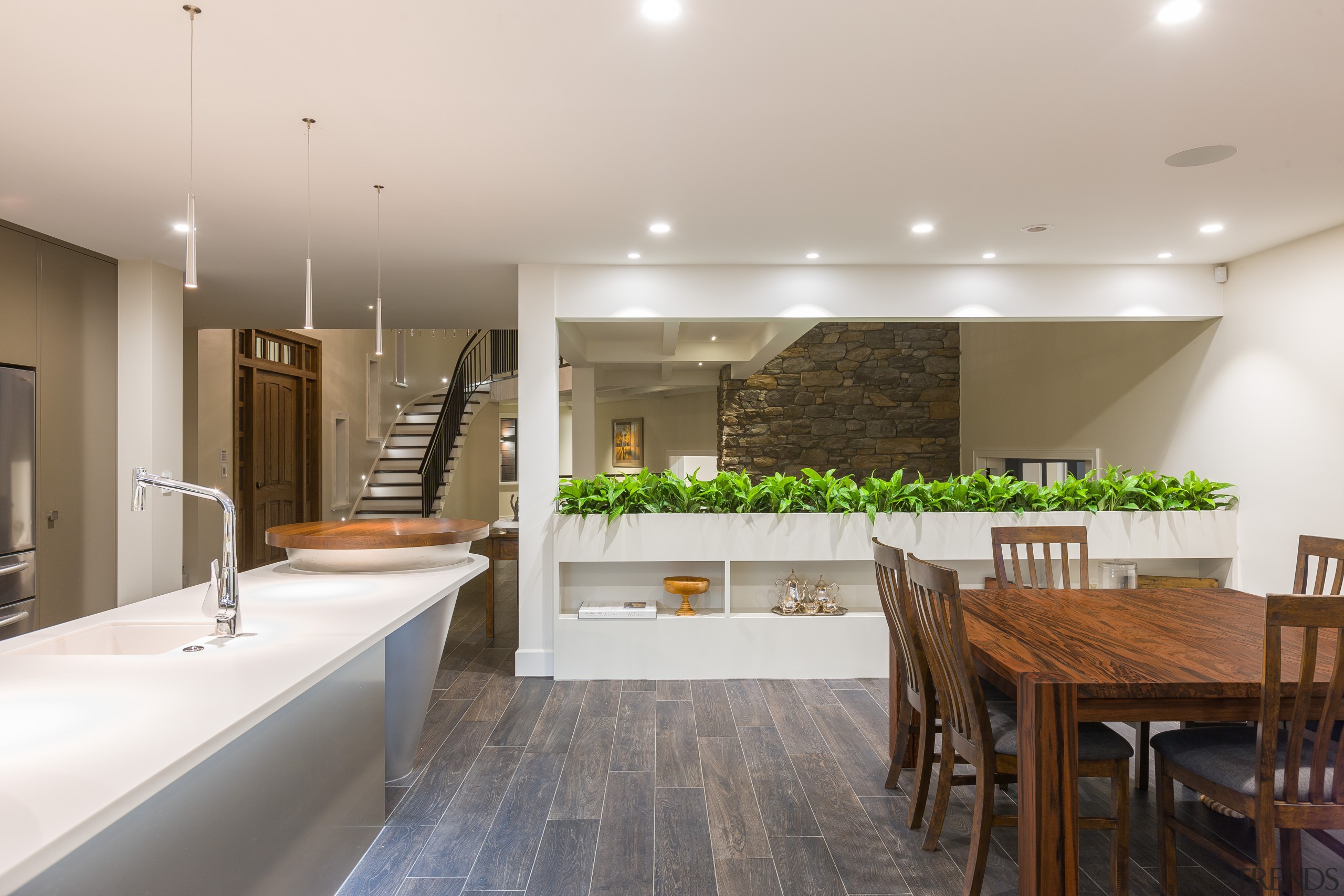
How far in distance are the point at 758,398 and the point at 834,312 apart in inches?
162

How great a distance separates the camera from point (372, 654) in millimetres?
2559

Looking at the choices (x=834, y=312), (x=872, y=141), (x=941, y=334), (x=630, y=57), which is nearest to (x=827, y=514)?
(x=834, y=312)

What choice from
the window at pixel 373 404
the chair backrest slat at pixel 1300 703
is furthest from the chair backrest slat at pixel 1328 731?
the window at pixel 373 404

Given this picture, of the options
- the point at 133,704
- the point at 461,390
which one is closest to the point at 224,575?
the point at 133,704

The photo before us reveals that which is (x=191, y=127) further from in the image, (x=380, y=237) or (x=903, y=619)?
(x=903, y=619)

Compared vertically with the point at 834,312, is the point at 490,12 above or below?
above

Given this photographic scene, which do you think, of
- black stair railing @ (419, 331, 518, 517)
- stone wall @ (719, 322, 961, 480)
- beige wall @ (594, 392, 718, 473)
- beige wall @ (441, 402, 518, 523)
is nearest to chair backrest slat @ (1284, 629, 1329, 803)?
stone wall @ (719, 322, 961, 480)

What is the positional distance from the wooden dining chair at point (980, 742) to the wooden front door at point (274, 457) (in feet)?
23.6

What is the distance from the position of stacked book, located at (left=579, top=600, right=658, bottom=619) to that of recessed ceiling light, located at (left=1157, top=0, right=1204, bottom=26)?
3.64 m

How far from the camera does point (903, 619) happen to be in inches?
102

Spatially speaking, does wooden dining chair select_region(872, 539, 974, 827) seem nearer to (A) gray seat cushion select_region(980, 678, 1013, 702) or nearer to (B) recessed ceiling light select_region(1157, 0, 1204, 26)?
(A) gray seat cushion select_region(980, 678, 1013, 702)

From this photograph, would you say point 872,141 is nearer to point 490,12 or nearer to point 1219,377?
point 490,12

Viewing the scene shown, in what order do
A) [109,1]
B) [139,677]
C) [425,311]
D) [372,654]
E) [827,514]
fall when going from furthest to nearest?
[425,311]
[827,514]
[372,654]
[109,1]
[139,677]

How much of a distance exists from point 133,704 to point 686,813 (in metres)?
1.97
